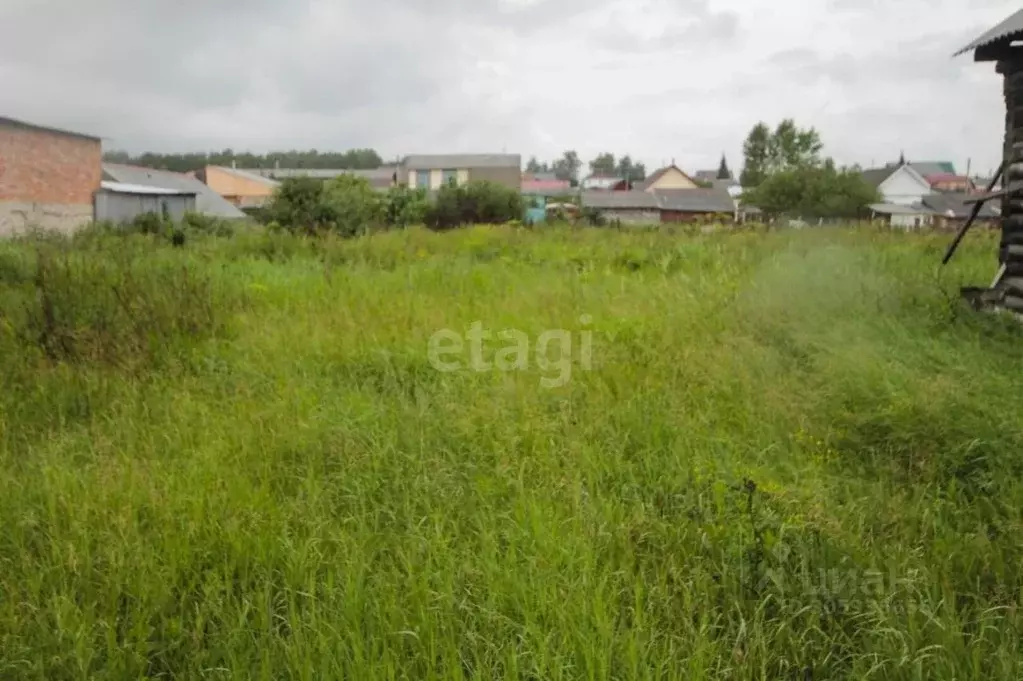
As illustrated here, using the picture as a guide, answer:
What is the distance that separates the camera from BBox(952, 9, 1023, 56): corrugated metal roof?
573 centimetres

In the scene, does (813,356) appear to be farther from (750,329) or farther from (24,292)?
(24,292)

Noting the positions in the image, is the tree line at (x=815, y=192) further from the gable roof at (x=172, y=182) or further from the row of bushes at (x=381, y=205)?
the gable roof at (x=172, y=182)

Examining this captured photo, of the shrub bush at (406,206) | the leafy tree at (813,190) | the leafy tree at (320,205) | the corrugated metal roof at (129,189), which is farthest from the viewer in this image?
the leafy tree at (813,190)

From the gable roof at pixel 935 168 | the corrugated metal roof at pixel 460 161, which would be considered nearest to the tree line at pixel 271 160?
the corrugated metal roof at pixel 460 161

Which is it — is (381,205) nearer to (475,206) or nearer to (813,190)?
(475,206)

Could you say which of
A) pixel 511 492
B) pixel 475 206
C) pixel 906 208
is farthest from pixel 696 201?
pixel 511 492

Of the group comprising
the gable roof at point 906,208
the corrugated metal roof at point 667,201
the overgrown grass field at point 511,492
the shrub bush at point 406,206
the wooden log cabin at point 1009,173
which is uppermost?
the corrugated metal roof at point 667,201

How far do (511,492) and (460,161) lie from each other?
5144cm

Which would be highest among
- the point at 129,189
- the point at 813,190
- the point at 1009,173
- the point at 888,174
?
the point at 888,174

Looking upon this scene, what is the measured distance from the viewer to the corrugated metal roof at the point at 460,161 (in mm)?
50787

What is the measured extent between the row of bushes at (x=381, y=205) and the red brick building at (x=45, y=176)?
20.9 feet

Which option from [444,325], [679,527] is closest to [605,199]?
[444,325]

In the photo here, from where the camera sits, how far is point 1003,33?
18.9 feet

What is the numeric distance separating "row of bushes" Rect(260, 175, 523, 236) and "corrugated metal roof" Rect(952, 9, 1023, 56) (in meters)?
13.7
